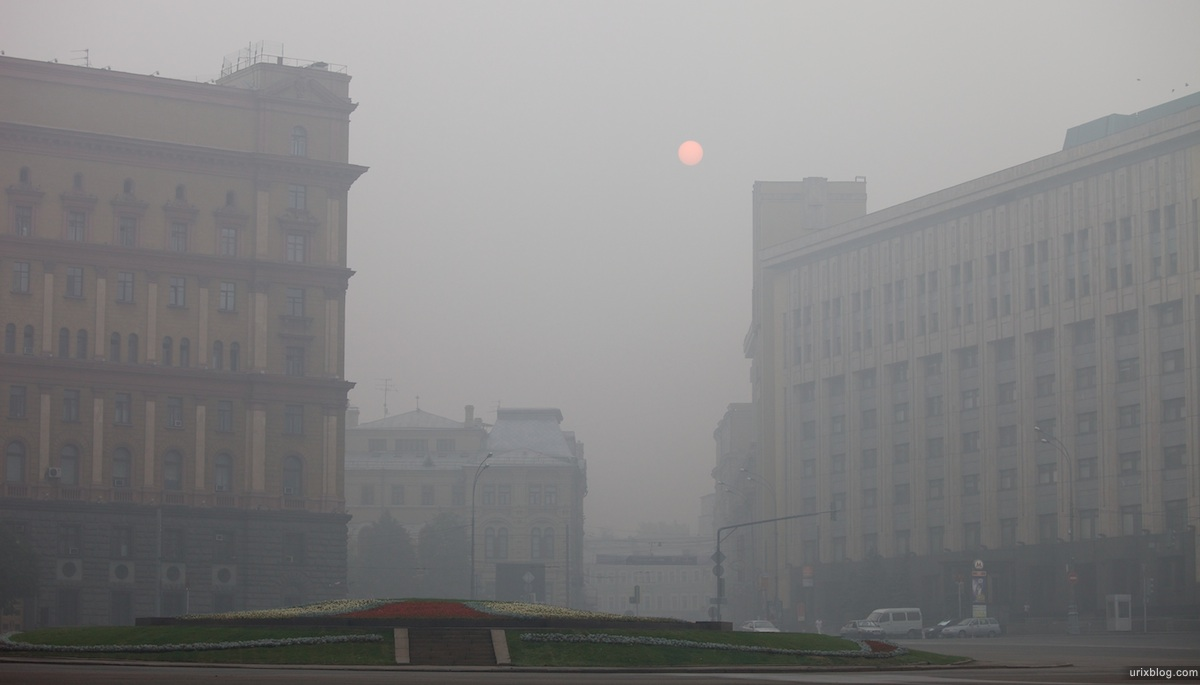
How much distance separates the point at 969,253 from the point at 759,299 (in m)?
34.6

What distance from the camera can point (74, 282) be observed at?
9781 centimetres

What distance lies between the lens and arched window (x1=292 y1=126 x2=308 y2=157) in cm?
10412

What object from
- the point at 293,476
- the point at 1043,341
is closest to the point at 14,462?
the point at 293,476

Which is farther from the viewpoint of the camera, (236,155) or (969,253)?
(969,253)

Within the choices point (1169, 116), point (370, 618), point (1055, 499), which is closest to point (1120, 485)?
point (1055, 499)

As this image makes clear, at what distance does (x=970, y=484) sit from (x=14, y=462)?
6932cm

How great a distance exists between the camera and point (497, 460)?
177m

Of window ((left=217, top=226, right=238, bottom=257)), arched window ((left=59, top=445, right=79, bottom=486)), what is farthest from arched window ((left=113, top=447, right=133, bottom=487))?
window ((left=217, top=226, right=238, bottom=257))

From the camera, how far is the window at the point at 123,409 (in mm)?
97812

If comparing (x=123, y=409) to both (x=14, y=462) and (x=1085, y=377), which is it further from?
(x=1085, y=377)

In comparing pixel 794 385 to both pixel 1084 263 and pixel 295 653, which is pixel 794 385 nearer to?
pixel 1084 263

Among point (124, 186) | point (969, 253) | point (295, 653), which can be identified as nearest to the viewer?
point (295, 653)

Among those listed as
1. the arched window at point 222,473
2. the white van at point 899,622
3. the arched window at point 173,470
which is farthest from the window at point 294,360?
the white van at point 899,622

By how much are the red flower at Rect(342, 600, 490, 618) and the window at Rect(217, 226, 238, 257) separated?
57039 mm
